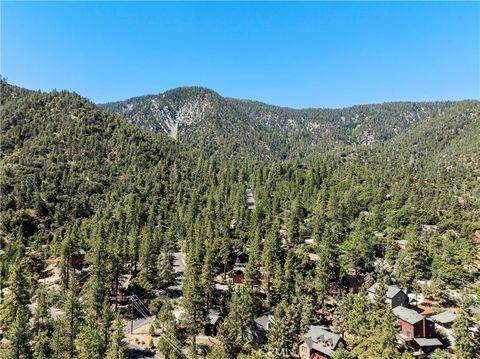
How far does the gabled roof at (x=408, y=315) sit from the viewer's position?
5797cm

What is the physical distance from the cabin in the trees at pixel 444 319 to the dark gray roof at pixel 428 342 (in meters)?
7.39

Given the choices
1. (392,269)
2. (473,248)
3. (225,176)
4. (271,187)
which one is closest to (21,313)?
(392,269)

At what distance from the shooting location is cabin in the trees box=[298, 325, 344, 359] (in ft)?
175

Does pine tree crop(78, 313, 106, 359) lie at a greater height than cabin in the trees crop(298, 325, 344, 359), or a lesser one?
greater

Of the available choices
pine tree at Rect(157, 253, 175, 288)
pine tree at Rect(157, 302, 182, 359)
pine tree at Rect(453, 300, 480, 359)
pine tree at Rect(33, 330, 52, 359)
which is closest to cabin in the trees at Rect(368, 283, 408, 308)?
pine tree at Rect(453, 300, 480, 359)

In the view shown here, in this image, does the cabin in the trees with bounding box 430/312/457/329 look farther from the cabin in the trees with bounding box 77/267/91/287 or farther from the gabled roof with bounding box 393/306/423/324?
the cabin in the trees with bounding box 77/267/91/287

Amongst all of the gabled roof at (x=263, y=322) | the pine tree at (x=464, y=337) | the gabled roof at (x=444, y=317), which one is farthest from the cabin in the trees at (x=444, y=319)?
the gabled roof at (x=263, y=322)

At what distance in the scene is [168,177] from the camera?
164875mm

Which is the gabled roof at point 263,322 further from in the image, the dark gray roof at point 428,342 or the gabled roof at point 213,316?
the dark gray roof at point 428,342

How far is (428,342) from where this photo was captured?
56312mm

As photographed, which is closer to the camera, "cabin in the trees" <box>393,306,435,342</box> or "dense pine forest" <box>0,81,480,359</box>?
"dense pine forest" <box>0,81,480,359</box>

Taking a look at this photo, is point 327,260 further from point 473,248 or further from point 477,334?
point 473,248

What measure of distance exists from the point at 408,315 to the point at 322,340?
1629 cm

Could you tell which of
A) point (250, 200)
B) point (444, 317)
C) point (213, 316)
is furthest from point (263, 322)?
point (250, 200)
